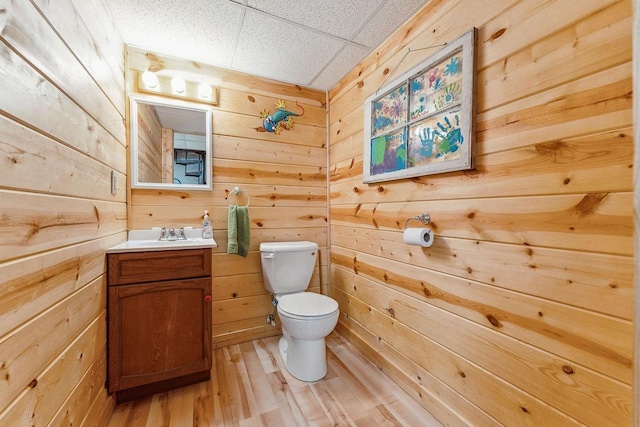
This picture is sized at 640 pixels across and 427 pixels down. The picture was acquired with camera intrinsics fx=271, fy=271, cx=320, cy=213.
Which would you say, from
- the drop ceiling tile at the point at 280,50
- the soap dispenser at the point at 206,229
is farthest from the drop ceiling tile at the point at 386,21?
the soap dispenser at the point at 206,229

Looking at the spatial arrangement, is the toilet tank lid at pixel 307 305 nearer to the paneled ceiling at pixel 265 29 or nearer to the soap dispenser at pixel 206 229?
the soap dispenser at pixel 206 229

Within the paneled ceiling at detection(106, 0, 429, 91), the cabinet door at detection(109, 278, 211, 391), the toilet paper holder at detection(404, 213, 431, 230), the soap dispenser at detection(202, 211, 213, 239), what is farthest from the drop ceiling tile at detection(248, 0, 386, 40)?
the cabinet door at detection(109, 278, 211, 391)

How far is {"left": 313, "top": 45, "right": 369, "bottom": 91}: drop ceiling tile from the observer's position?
1.86 m

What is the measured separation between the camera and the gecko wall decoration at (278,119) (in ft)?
7.14

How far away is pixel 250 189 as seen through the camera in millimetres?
2158

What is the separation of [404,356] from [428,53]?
167cm

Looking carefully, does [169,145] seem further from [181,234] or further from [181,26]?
[181,26]

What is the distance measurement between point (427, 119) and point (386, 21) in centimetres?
67

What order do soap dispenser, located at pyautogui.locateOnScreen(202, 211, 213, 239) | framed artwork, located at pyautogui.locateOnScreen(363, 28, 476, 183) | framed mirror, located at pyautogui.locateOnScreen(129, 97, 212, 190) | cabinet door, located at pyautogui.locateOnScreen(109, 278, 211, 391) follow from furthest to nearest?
soap dispenser, located at pyautogui.locateOnScreen(202, 211, 213, 239) < framed mirror, located at pyautogui.locateOnScreen(129, 97, 212, 190) < cabinet door, located at pyautogui.locateOnScreen(109, 278, 211, 391) < framed artwork, located at pyautogui.locateOnScreen(363, 28, 476, 183)

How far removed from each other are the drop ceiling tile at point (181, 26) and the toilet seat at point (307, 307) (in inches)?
67.2

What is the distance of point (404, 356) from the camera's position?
1.57 m

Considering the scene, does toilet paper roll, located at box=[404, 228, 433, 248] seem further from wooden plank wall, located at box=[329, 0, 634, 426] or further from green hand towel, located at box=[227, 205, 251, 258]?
green hand towel, located at box=[227, 205, 251, 258]

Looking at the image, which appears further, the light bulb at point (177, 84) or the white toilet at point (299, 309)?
the light bulb at point (177, 84)

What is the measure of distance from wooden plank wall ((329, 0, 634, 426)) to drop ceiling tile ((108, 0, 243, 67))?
106 centimetres
